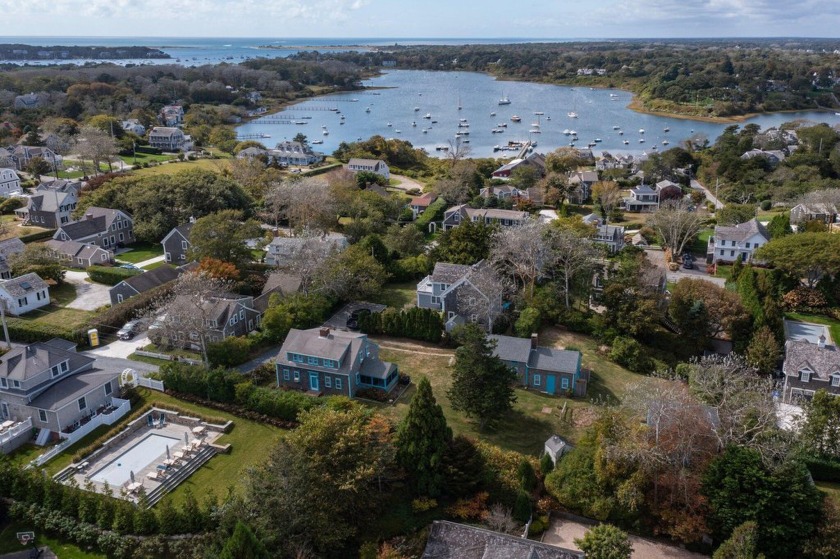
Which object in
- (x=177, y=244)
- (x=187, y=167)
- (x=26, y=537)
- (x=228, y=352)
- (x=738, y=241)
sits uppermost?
(x=187, y=167)

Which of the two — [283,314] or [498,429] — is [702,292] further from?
[283,314]

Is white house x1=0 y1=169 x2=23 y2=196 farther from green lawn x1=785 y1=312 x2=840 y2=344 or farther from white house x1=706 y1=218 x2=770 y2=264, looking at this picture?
green lawn x1=785 y1=312 x2=840 y2=344

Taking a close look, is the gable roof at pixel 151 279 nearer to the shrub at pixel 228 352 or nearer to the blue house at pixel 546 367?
the shrub at pixel 228 352

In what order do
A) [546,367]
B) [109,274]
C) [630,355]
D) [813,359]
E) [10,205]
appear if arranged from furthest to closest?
[10,205] < [109,274] < [630,355] < [546,367] < [813,359]

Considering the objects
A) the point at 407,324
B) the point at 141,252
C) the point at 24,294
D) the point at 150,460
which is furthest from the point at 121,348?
the point at 141,252

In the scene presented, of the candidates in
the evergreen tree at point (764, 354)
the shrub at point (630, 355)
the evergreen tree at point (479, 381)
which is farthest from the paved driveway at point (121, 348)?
the evergreen tree at point (764, 354)

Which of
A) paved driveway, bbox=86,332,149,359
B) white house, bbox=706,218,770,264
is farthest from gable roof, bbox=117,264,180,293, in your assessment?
white house, bbox=706,218,770,264

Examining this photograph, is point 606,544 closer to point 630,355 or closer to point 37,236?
point 630,355
